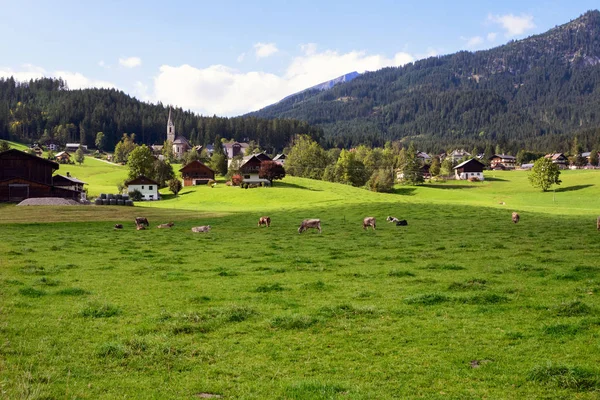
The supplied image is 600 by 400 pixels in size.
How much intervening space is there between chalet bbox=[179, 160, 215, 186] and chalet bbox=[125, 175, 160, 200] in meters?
22.7

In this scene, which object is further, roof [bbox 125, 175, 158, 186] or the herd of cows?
roof [bbox 125, 175, 158, 186]

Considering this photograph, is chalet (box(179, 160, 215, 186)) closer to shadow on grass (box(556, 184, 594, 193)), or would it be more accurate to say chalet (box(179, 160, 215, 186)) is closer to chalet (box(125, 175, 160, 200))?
→ chalet (box(125, 175, 160, 200))

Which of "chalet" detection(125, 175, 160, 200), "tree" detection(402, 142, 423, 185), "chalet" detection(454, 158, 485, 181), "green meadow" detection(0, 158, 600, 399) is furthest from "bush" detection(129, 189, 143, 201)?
"chalet" detection(454, 158, 485, 181)

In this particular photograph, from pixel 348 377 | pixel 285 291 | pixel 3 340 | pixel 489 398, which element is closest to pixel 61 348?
pixel 3 340

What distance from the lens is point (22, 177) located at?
3162 inches

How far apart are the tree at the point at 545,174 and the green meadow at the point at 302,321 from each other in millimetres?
98710

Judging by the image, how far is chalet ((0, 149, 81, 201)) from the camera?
79250 mm

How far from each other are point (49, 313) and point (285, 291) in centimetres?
693

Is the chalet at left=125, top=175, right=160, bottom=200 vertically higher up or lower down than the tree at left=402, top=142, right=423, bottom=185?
lower down

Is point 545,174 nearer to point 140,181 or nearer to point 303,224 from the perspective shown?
point 140,181

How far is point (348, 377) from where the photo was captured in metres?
8.77

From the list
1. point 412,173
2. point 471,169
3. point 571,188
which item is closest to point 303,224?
point 571,188

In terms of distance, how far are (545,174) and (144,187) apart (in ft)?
309

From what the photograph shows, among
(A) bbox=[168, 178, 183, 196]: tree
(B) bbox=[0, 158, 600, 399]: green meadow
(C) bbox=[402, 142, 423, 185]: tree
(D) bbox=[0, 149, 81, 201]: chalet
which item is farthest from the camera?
(C) bbox=[402, 142, 423, 185]: tree
